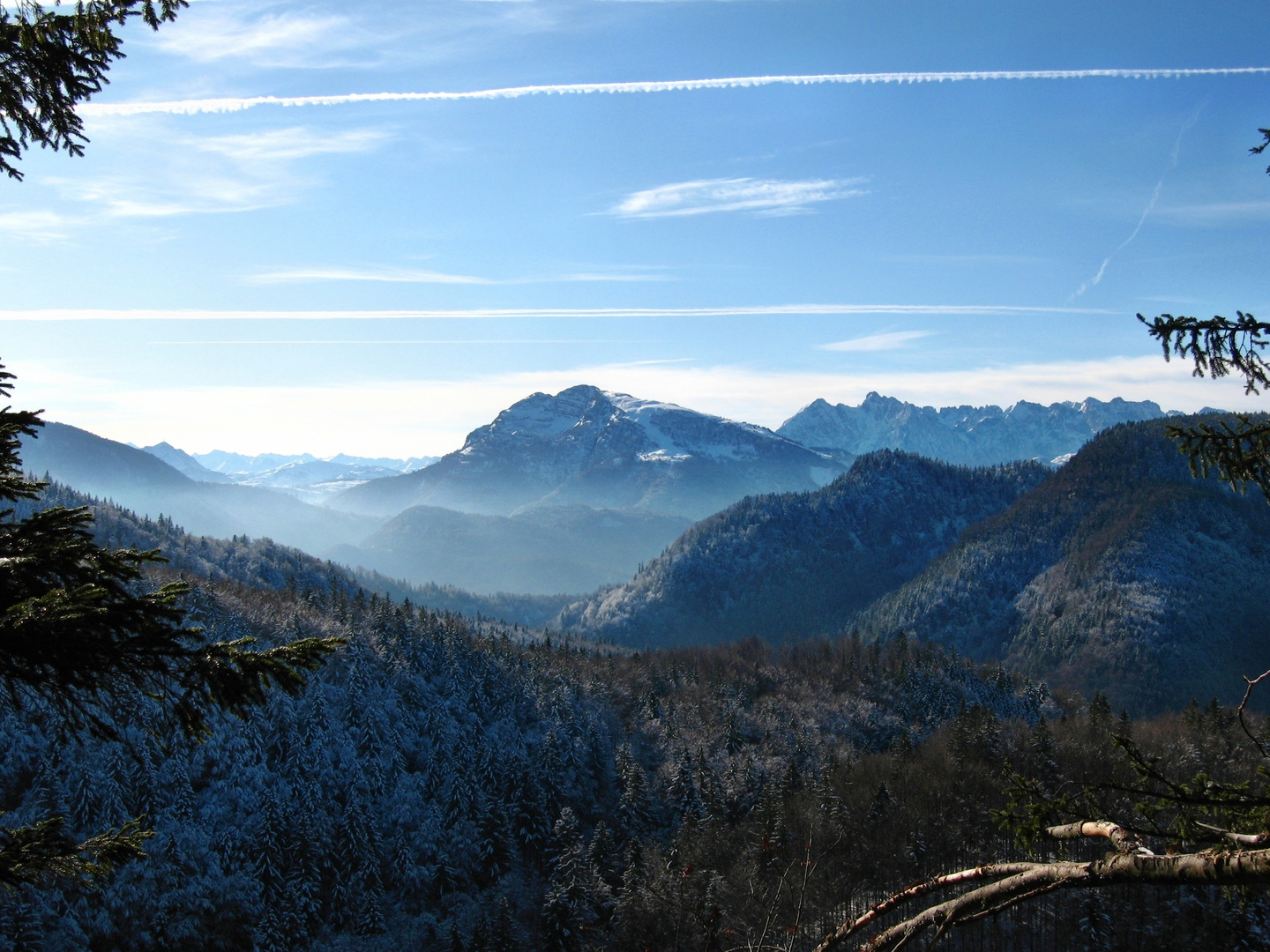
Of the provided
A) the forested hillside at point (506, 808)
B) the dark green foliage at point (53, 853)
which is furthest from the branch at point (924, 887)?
the forested hillside at point (506, 808)

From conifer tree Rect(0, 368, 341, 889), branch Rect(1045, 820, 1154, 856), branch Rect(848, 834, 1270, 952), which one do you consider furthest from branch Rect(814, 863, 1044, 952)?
conifer tree Rect(0, 368, 341, 889)

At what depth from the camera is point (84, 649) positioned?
8398mm

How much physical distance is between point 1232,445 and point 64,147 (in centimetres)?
1828

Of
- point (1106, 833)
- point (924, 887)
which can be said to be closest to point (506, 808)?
point (924, 887)

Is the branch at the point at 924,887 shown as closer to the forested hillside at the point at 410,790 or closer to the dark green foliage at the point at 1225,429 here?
the dark green foliage at the point at 1225,429

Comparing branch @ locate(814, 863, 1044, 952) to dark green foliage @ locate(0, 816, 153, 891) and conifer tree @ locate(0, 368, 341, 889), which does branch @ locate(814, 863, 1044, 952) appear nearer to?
conifer tree @ locate(0, 368, 341, 889)

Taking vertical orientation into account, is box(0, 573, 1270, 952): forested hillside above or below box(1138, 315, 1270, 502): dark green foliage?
below

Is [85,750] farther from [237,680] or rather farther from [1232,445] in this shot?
[1232,445]

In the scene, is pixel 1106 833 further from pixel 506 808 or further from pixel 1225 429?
pixel 506 808

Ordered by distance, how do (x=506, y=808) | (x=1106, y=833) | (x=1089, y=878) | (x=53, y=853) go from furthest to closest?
(x=506, y=808) → (x=53, y=853) → (x=1106, y=833) → (x=1089, y=878)

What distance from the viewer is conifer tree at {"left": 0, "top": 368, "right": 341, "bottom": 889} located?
26.8 feet

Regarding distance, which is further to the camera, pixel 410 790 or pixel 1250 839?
pixel 410 790

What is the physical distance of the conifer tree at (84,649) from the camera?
8.18 m

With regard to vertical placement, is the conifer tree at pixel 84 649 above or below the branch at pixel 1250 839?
above
